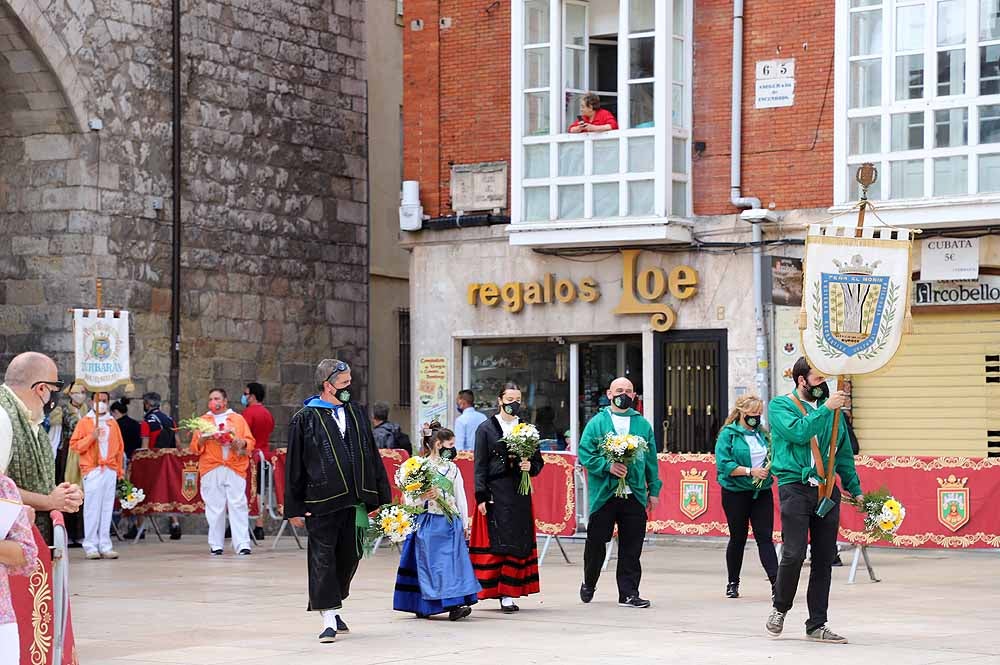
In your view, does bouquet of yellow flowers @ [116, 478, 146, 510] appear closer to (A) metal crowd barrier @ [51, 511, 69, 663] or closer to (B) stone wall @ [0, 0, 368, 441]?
(B) stone wall @ [0, 0, 368, 441]

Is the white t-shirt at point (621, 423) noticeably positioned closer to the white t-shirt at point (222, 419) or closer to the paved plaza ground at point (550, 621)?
the paved plaza ground at point (550, 621)

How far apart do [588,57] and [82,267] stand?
7.47 m

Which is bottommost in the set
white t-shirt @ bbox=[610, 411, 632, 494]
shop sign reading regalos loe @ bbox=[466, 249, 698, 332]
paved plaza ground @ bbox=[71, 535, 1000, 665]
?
paved plaza ground @ bbox=[71, 535, 1000, 665]

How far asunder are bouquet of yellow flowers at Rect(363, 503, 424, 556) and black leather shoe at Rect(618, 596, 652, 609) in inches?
76.5

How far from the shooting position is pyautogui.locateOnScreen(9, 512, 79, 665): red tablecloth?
310 inches

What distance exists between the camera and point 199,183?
84.8 ft

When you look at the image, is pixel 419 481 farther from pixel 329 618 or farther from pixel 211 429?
pixel 211 429

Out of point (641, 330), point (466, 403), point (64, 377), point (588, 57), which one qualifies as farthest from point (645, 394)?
point (64, 377)

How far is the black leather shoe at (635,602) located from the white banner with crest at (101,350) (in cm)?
841

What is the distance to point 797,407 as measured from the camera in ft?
37.0

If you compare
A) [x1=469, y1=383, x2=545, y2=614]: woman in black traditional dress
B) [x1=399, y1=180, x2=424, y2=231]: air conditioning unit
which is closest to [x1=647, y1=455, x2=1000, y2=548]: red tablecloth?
[x1=469, y1=383, x2=545, y2=614]: woman in black traditional dress

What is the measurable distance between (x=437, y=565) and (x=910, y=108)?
10.4 metres

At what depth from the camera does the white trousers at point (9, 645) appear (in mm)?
7195

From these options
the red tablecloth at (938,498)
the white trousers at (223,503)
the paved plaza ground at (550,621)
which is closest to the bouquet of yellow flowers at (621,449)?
the paved plaza ground at (550,621)
